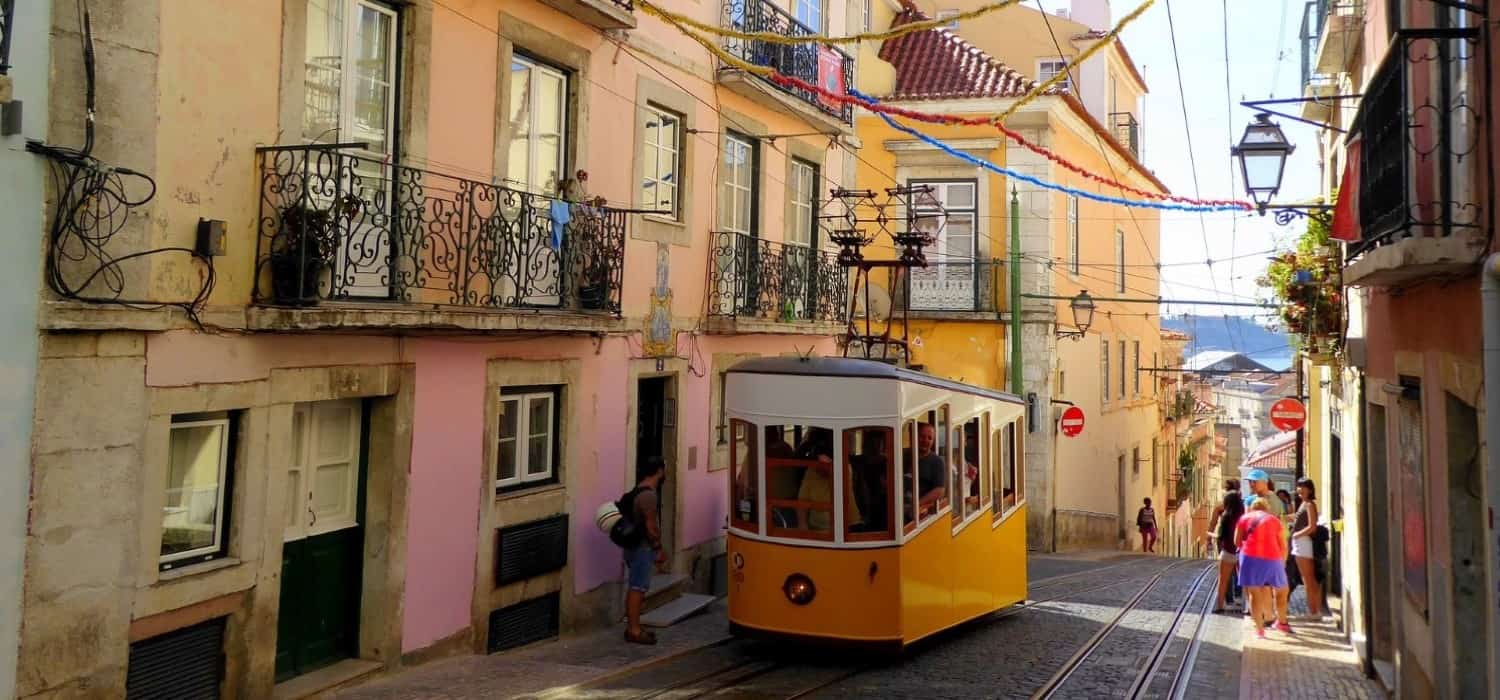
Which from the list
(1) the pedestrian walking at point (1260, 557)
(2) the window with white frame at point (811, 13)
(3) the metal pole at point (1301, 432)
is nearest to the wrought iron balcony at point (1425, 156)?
(1) the pedestrian walking at point (1260, 557)

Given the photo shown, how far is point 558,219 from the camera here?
9.96m

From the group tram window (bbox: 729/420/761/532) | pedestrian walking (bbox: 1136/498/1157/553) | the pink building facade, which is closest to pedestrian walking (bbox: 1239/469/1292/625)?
tram window (bbox: 729/420/761/532)

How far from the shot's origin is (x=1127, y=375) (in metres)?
28.6

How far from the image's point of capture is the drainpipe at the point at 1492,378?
532 centimetres

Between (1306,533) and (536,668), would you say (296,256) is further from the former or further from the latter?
(1306,533)

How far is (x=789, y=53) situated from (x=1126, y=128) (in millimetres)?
15819

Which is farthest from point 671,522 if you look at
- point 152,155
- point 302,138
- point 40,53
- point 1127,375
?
point 1127,375

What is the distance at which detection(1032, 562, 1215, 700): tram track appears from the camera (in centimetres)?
910

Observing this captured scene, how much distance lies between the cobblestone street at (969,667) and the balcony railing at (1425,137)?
4.01 meters

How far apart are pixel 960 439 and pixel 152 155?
6582 millimetres

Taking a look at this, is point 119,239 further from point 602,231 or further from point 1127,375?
point 1127,375

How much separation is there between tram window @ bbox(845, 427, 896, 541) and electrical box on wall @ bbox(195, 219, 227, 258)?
14.8 feet

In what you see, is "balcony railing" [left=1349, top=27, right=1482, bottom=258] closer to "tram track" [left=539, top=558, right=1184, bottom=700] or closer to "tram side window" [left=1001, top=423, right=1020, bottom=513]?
"tram track" [left=539, top=558, right=1184, bottom=700]

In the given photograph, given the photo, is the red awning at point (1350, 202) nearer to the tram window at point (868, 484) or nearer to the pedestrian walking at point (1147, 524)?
the tram window at point (868, 484)
